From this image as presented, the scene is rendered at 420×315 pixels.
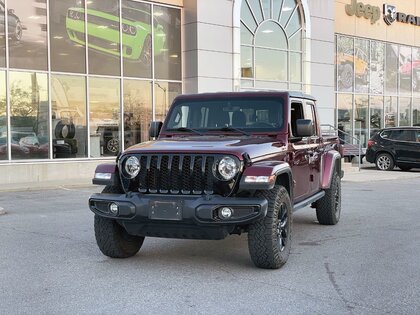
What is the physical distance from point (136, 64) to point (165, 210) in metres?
13.6

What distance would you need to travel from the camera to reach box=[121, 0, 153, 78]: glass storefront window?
17969 mm

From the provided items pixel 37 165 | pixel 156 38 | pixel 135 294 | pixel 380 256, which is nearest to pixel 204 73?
pixel 156 38

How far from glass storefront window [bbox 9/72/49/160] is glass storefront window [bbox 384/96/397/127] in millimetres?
18058

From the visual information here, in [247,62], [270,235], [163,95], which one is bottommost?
[270,235]

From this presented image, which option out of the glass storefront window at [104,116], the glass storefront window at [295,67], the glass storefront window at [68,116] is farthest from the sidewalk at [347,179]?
the glass storefront window at [295,67]

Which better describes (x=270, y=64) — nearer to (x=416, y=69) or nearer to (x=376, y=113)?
(x=376, y=113)

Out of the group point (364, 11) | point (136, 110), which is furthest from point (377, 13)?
point (136, 110)

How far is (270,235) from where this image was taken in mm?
5461

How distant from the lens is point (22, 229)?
8.29 m

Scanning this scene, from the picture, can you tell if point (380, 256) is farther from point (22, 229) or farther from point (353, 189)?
point (353, 189)

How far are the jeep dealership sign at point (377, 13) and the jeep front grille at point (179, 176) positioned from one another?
2165 centimetres

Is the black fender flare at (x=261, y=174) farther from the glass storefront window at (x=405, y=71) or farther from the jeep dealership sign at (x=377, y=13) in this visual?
the glass storefront window at (x=405, y=71)

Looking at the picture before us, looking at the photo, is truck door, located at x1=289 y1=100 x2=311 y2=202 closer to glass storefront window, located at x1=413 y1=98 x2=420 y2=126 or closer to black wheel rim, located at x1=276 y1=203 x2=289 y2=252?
black wheel rim, located at x1=276 y1=203 x2=289 y2=252

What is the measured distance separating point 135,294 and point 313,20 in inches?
768
